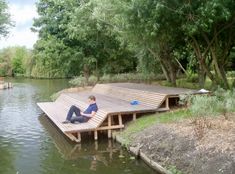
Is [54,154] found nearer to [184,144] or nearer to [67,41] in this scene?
[184,144]

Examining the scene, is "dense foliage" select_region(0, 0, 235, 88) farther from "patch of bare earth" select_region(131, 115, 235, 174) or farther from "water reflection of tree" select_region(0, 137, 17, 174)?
"water reflection of tree" select_region(0, 137, 17, 174)

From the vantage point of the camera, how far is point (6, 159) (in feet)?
35.7

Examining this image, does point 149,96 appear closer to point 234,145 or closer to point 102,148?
point 102,148

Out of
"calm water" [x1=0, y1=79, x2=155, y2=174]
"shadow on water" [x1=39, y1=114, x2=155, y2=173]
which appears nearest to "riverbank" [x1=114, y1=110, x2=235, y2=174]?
"shadow on water" [x1=39, y1=114, x2=155, y2=173]

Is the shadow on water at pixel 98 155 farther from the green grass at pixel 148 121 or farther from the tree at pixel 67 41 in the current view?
the tree at pixel 67 41

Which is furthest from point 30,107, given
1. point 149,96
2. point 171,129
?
point 171,129

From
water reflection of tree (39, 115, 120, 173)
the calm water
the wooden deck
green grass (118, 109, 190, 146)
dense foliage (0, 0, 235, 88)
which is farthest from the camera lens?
dense foliage (0, 0, 235, 88)

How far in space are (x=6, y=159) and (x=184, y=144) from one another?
5355mm

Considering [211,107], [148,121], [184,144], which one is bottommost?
[184,144]

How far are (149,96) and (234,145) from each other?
23.7 feet

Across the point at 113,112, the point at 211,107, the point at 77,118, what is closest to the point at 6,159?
the point at 77,118

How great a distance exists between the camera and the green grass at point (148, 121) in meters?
12.0

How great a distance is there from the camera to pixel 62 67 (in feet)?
112

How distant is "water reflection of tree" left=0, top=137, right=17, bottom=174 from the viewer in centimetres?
979
